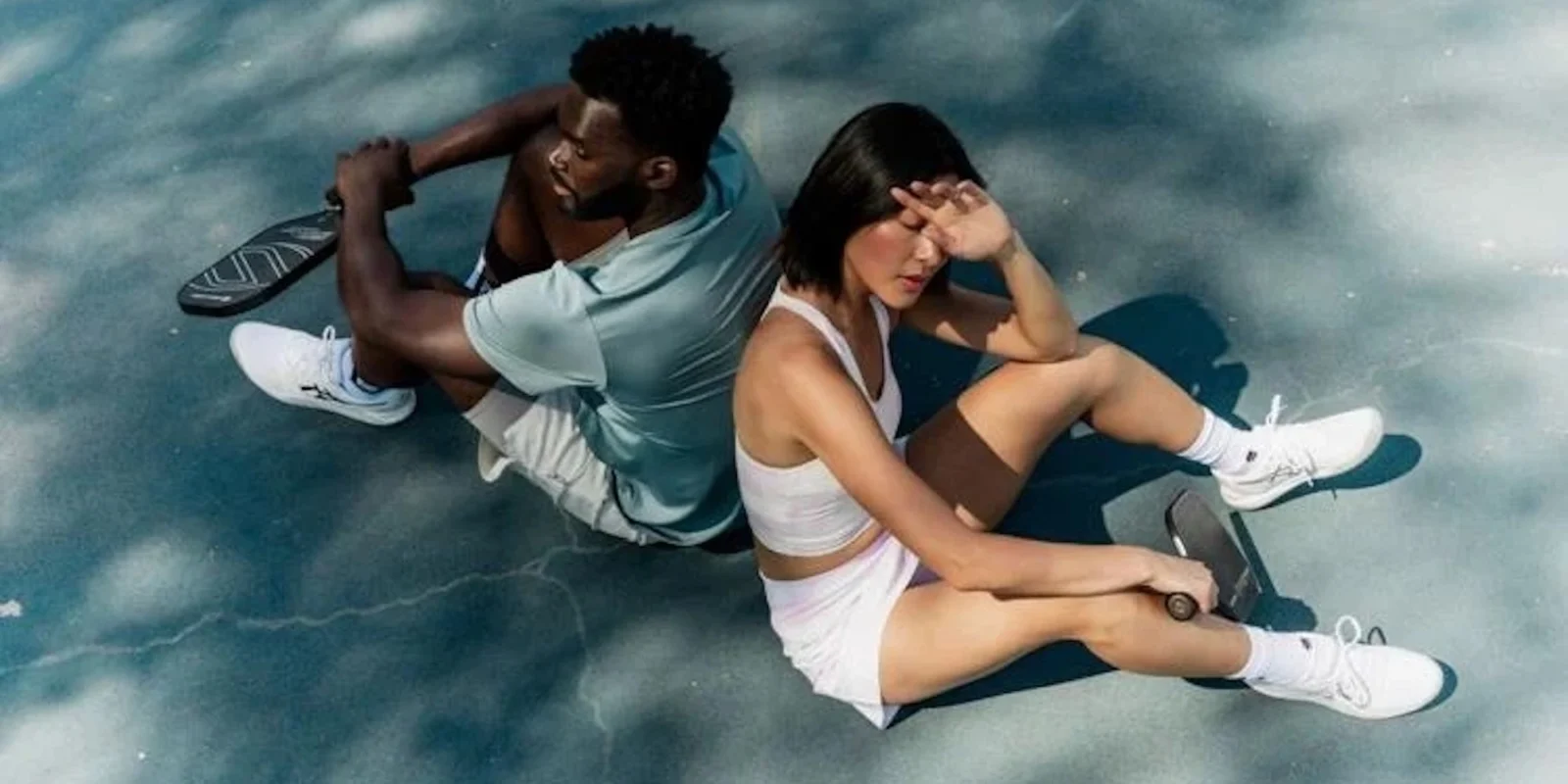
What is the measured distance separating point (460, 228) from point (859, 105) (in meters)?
0.91

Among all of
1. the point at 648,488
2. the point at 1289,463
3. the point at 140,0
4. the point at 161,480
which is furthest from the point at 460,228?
the point at 1289,463

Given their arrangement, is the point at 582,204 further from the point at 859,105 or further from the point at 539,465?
the point at 859,105

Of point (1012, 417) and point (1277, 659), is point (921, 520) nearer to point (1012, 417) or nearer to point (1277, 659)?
point (1012, 417)

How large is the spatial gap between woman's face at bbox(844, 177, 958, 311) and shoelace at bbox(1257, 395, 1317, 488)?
79 cm

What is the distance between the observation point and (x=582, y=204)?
2.41 meters

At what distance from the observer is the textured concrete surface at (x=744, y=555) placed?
271 cm

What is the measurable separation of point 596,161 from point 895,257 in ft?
1.46

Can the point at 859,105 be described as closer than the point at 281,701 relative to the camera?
No

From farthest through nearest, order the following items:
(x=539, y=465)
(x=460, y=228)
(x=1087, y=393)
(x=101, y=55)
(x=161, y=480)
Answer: (x=101, y=55) < (x=460, y=228) < (x=161, y=480) < (x=539, y=465) < (x=1087, y=393)

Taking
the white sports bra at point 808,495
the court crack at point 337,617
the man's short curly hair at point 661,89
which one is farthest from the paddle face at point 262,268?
the white sports bra at point 808,495

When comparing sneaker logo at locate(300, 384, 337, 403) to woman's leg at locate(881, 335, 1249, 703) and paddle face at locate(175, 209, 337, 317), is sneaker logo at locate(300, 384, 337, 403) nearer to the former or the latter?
paddle face at locate(175, 209, 337, 317)

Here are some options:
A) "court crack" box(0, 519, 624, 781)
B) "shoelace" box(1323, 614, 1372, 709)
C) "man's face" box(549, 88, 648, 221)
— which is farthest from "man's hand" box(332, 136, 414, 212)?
"shoelace" box(1323, 614, 1372, 709)

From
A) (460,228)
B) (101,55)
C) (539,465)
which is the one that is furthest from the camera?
(101,55)

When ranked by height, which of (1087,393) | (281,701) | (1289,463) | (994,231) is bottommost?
(281,701)
